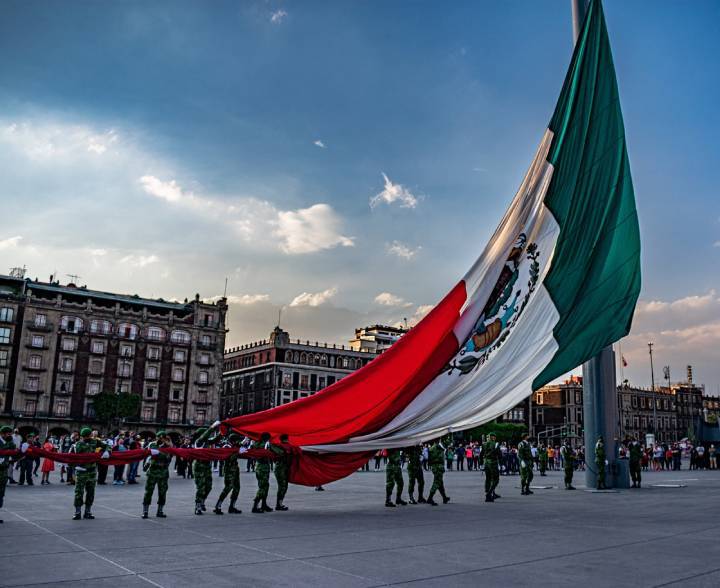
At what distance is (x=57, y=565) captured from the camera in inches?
325

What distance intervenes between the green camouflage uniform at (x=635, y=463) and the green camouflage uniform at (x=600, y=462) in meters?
3.00

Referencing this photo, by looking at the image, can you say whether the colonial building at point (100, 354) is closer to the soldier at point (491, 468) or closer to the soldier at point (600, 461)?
the soldier at point (600, 461)

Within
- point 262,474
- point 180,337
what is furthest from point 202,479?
point 180,337

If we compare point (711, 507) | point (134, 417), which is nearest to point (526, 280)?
point (711, 507)

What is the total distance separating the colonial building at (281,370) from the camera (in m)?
97.2

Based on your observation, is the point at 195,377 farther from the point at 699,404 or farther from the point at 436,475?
the point at 699,404

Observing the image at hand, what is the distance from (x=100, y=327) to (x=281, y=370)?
27551mm

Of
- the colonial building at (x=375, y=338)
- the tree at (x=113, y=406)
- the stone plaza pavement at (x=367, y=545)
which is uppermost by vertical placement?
the colonial building at (x=375, y=338)

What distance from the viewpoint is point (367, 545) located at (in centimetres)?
1007

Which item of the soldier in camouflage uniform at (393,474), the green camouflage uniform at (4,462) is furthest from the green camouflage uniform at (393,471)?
the green camouflage uniform at (4,462)

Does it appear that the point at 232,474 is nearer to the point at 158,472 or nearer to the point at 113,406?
the point at 158,472

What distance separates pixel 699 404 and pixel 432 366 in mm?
147648

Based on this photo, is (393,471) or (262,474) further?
(393,471)

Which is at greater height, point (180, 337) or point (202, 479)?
point (180, 337)
